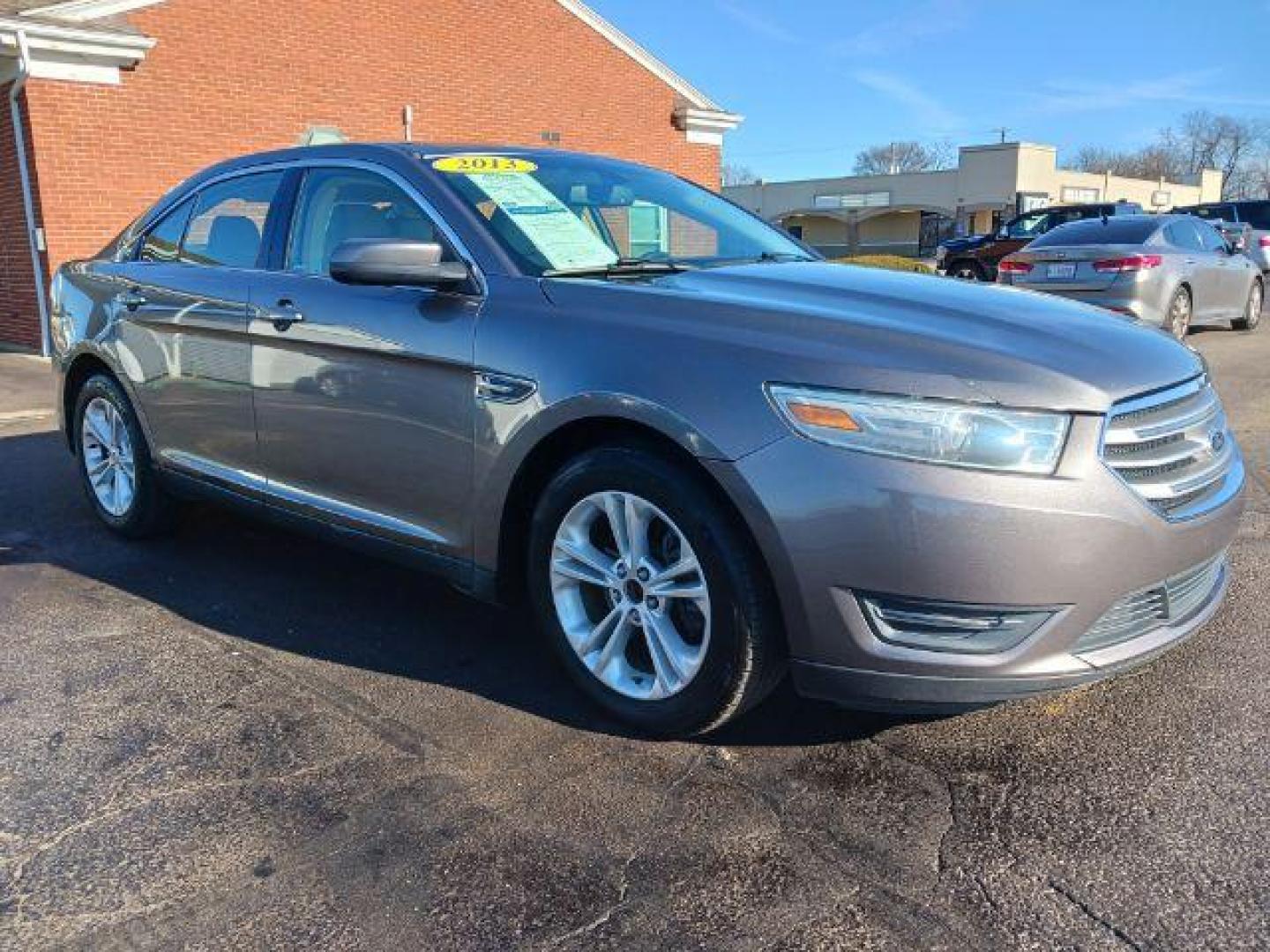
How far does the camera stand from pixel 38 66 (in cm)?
1088

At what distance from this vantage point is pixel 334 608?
160 inches

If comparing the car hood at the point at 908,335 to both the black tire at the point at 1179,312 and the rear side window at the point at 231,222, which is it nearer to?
the rear side window at the point at 231,222

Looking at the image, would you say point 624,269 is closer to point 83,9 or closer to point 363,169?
point 363,169

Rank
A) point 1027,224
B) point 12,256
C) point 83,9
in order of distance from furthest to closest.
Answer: point 1027,224 < point 12,256 < point 83,9

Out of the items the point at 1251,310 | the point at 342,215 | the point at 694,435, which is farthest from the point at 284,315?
the point at 1251,310

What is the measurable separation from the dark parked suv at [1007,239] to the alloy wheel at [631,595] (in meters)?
20.5

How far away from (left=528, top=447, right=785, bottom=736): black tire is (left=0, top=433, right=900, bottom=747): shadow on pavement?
0.15 metres

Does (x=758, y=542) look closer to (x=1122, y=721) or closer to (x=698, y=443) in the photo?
(x=698, y=443)

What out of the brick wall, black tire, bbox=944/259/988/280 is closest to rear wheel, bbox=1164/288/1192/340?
black tire, bbox=944/259/988/280

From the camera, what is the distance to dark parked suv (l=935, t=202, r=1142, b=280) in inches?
870

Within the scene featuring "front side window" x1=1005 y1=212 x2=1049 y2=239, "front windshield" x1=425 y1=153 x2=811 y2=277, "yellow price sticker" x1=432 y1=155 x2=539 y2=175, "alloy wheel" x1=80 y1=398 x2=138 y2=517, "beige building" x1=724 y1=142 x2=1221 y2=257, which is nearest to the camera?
"front windshield" x1=425 y1=153 x2=811 y2=277

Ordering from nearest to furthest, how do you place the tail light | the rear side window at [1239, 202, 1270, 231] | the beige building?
the tail light, the rear side window at [1239, 202, 1270, 231], the beige building

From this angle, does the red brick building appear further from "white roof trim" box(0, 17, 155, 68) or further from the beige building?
the beige building

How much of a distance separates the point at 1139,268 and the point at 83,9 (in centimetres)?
1133
